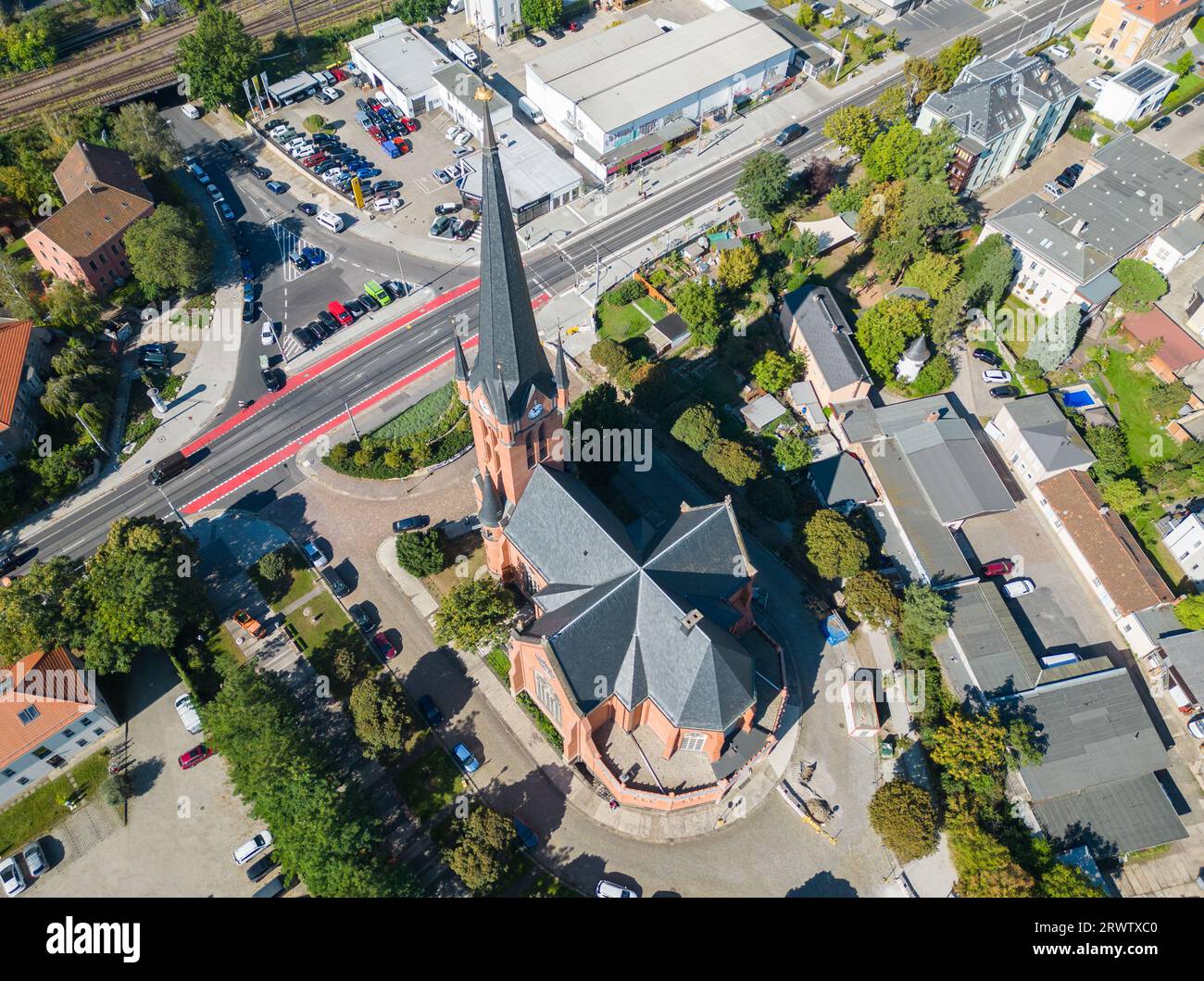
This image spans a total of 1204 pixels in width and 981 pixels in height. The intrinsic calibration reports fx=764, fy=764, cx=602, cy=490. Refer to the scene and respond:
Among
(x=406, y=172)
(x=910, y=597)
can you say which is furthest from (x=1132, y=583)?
(x=406, y=172)

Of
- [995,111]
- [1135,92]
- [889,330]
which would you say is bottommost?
[889,330]

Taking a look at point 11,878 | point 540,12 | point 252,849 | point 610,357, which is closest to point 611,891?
point 252,849

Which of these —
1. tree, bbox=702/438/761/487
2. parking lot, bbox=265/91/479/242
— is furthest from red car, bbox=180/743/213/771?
parking lot, bbox=265/91/479/242

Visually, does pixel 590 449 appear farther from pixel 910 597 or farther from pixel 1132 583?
pixel 1132 583

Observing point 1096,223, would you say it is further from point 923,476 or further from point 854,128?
point 923,476

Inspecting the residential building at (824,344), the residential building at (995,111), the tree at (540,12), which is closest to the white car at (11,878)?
the residential building at (824,344)

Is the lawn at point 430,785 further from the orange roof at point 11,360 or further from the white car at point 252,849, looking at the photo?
the orange roof at point 11,360
